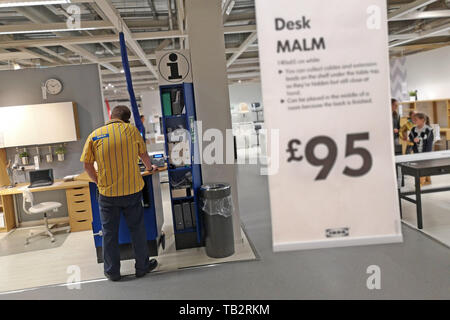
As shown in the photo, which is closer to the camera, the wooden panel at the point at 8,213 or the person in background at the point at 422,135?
the wooden panel at the point at 8,213

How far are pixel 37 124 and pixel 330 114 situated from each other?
19.7 ft

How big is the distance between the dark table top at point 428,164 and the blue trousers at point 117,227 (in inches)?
139

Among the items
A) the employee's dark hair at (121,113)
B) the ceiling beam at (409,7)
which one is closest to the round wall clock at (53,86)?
the employee's dark hair at (121,113)

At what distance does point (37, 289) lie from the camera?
4062 mm

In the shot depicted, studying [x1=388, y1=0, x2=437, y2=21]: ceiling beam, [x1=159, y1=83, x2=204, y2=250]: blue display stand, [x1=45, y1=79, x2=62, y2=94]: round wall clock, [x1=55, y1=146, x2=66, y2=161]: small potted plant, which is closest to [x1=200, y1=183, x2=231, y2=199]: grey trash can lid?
[x1=159, y1=83, x2=204, y2=250]: blue display stand

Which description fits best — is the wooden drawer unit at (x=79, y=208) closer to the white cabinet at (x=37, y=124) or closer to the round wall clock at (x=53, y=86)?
the white cabinet at (x=37, y=124)

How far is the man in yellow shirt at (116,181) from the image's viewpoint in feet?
12.9

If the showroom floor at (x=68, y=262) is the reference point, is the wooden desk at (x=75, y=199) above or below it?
above

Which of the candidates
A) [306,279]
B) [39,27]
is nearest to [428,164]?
[306,279]

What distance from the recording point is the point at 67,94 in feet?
22.4

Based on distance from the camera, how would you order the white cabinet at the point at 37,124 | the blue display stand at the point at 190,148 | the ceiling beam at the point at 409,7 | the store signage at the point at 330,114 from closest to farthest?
the store signage at the point at 330,114
the blue display stand at the point at 190,148
the ceiling beam at the point at 409,7
the white cabinet at the point at 37,124

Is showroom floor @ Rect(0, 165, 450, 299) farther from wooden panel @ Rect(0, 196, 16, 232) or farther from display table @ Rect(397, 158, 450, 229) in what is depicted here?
wooden panel @ Rect(0, 196, 16, 232)

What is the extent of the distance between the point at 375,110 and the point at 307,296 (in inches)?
88.8
